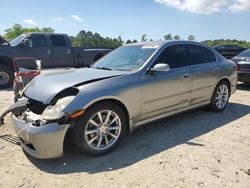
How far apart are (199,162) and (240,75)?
6.06m

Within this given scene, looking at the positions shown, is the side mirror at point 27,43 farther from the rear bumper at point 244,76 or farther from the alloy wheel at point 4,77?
the rear bumper at point 244,76

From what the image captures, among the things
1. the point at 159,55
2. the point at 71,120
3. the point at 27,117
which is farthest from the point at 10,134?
the point at 159,55

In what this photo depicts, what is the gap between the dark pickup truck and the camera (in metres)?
9.52

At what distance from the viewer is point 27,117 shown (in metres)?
3.61

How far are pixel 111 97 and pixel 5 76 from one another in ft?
23.1

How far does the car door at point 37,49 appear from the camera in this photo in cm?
1005

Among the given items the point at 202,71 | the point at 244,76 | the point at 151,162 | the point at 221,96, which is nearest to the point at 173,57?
the point at 202,71

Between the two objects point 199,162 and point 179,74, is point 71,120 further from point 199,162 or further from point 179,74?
point 179,74

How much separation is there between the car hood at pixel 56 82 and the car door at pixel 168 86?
0.53 m

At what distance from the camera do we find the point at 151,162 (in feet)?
11.6

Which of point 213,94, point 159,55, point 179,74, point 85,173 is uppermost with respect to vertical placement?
point 159,55

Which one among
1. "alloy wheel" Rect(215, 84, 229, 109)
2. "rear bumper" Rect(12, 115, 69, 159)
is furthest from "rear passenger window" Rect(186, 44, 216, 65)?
"rear bumper" Rect(12, 115, 69, 159)

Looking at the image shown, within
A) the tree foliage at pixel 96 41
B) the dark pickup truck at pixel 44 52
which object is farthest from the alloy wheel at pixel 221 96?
the tree foliage at pixel 96 41

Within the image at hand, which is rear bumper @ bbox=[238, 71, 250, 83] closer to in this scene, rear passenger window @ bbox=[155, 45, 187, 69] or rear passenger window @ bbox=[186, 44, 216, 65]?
rear passenger window @ bbox=[186, 44, 216, 65]
